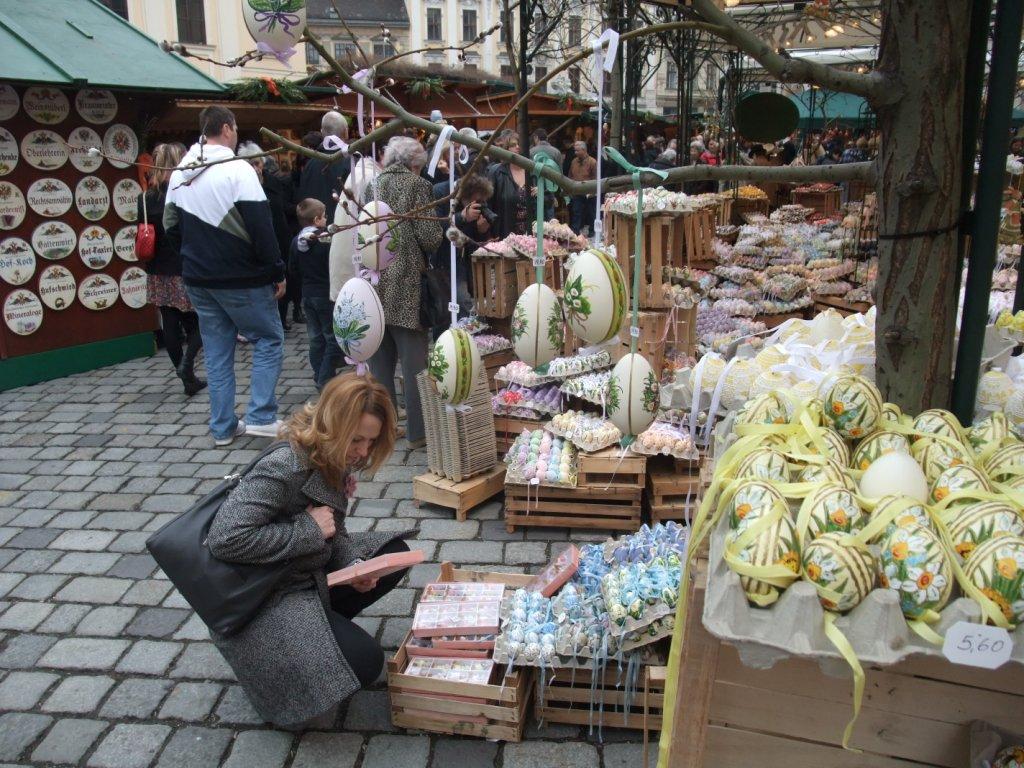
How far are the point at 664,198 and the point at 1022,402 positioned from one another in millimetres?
2966

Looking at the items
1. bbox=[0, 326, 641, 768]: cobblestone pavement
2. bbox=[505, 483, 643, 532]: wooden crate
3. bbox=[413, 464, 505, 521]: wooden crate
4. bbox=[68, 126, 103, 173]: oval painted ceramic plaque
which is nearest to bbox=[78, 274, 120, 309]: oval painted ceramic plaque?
bbox=[68, 126, 103, 173]: oval painted ceramic plaque

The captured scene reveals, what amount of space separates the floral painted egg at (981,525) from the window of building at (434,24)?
4273 centimetres

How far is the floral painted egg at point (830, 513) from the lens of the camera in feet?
4.90

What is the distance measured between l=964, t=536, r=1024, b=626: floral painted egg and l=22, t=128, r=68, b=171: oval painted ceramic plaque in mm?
7485

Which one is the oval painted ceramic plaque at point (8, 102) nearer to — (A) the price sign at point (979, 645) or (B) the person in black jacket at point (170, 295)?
(B) the person in black jacket at point (170, 295)

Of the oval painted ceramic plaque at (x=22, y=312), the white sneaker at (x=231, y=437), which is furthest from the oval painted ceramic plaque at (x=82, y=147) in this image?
the white sneaker at (x=231, y=437)

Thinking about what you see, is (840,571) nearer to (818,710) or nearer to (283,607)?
(818,710)

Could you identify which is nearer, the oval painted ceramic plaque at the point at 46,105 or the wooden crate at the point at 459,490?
the wooden crate at the point at 459,490

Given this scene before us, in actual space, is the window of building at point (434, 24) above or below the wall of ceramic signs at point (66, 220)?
above

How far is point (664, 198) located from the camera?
4977mm

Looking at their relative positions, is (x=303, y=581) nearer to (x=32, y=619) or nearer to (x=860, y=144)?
(x=32, y=619)

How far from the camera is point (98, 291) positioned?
732 cm

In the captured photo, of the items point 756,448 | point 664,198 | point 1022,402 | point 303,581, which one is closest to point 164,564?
point 303,581

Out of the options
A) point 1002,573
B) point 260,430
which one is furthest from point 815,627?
point 260,430
